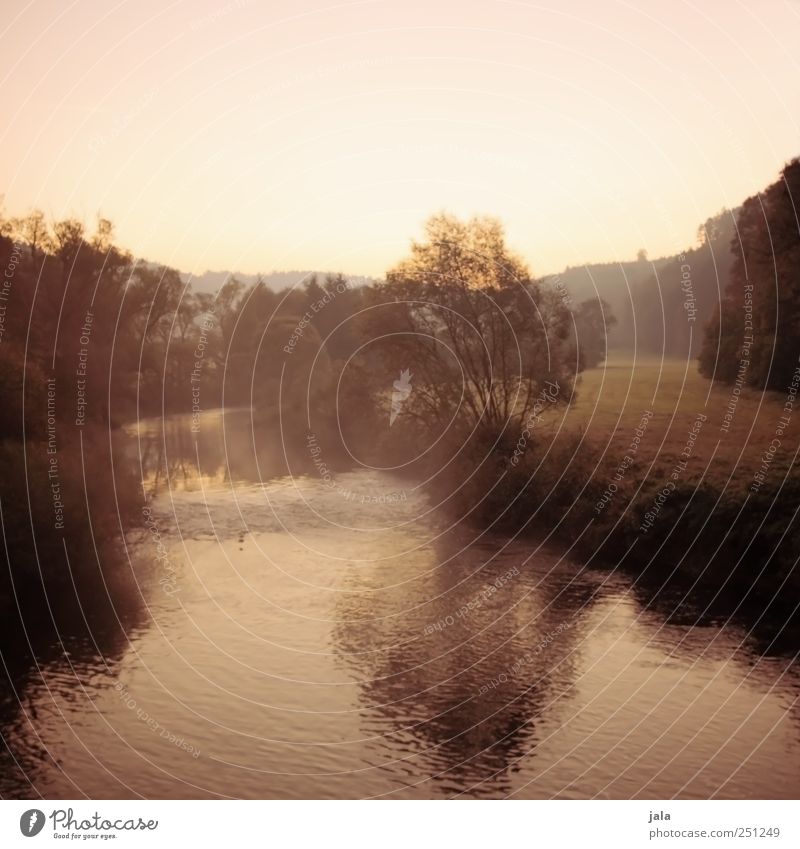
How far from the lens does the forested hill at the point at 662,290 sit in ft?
119

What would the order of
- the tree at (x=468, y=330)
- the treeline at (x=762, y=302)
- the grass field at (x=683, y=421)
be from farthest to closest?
1. the tree at (x=468, y=330)
2. the treeline at (x=762, y=302)
3. the grass field at (x=683, y=421)

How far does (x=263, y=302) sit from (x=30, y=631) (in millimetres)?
30561

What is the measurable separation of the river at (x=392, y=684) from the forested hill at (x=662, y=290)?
9935mm

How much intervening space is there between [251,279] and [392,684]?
3115 cm

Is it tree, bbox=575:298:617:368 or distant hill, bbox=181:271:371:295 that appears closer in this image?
tree, bbox=575:298:617:368

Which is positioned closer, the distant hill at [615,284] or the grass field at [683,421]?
the grass field at [683,421]

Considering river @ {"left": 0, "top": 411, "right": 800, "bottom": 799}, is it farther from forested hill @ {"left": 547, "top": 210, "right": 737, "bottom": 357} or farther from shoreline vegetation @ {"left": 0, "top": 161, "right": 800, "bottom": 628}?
forested hill @ {"left": 547, "top": 210, "right": 737, "bottom": 357}

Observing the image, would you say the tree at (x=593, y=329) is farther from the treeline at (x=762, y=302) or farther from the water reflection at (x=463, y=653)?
the water reflection at (x=463, y=653)

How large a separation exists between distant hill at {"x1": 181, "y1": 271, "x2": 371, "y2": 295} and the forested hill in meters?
10.9

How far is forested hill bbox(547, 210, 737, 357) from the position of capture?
3631cm

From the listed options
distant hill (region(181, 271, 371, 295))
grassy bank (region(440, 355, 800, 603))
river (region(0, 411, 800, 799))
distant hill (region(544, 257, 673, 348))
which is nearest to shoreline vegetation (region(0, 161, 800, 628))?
grassy bank (region(440, 355, 800, 603))

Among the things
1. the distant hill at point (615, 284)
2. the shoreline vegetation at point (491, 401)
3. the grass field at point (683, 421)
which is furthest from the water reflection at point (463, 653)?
the distant hill at point (615, 284)

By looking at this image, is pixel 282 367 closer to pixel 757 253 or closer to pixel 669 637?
pixel 757 253

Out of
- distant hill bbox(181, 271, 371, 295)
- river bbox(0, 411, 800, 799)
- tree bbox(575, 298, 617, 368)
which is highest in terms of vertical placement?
distant hill bbox(181, 271, 371, 295)
